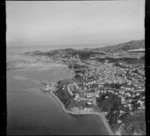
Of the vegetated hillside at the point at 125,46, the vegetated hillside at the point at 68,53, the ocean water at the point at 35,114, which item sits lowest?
the ocean water at the point at 35,114

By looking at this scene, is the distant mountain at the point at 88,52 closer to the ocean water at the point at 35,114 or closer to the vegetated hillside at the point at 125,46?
the vegetated hillside at the point at 125,46

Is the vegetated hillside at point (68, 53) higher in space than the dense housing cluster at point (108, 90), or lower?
higher

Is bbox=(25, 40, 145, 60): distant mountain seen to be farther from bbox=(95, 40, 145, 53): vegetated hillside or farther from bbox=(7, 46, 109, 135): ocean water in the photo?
bbox=(7, 46, 109, 135): ocean water

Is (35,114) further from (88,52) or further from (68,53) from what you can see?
(88,52)

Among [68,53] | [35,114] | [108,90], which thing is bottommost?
[35,114]

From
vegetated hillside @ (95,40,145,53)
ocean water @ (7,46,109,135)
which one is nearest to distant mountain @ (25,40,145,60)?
vegetated hillside @ (95,40,145,53)

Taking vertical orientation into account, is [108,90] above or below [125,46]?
below

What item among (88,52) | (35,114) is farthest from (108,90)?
(35,114)

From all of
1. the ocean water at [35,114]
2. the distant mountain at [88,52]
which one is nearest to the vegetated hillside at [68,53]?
the distant mountain at [88,52]
